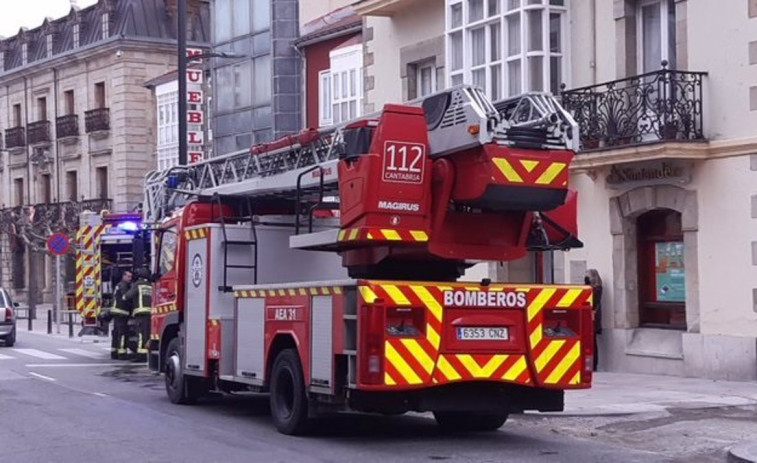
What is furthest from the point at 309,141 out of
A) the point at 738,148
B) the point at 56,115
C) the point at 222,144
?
the point at 56,115

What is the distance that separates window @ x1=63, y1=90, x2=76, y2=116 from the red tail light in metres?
44.2

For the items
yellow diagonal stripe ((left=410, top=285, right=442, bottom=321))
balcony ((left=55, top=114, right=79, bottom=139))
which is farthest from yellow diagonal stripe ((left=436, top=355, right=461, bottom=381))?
balcony ((left=55, top=114, right=79, bottom=139))

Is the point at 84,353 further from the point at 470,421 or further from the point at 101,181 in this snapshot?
the point at 101,181

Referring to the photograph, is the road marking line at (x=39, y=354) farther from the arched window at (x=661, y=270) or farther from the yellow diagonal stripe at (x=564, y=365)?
the yellow diagonal stripe at (x=564, y=365)

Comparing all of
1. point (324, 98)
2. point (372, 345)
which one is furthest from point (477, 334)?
point (324, 98)

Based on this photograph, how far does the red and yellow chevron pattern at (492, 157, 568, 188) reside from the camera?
12177mm

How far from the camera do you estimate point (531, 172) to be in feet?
40.5

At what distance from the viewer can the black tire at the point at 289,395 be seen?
13.2 meters

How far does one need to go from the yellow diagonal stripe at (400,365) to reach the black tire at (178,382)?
16.3 feet

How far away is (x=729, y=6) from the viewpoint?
18.7 m

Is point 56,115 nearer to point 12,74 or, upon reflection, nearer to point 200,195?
point 12,74

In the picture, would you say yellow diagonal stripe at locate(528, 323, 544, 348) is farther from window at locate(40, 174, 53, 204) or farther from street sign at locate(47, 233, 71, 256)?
window at locate(40, 174, 53, 204)

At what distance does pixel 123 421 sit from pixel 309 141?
3.77m

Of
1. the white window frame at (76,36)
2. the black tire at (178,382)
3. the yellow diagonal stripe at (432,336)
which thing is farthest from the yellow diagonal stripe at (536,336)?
the white window frame at (76,36)
